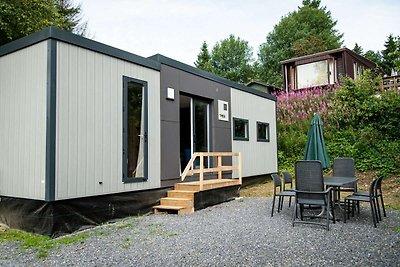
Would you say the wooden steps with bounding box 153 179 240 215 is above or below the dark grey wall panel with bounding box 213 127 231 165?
below

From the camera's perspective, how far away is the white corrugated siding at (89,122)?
479 cm

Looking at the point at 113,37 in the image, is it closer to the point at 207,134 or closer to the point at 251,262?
the point at 207,134

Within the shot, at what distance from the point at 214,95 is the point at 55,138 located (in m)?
4.44

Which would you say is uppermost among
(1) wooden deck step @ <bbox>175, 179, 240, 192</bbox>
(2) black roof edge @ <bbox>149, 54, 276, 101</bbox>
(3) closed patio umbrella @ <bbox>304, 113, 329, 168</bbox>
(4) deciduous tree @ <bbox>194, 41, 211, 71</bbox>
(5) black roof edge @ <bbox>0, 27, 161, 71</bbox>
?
(4) deciduous tree @ <bbox>194, 41, 211, 71</bbox>

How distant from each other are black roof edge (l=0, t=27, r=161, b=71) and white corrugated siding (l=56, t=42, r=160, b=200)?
0.27ft

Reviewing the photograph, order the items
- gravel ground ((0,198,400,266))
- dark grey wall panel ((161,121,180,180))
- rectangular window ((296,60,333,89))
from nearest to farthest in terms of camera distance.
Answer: gravel ground ((0,198,400,266)) → dark grey wall panel ((161,121,180,180)) → rectangular window ((296,60,333,89))

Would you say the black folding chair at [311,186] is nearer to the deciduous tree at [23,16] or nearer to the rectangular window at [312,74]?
the deciduous tree at [23,16]

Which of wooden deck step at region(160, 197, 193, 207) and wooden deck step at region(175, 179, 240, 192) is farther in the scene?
wooden deck step at region(175, 179, 240, 192)

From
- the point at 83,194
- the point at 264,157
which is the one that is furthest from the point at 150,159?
the point at 264,157

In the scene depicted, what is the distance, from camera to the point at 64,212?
4.73 meters

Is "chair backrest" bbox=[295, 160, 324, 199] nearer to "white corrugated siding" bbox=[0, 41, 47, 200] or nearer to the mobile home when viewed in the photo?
the mobile home

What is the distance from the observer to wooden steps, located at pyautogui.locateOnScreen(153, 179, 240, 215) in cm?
617

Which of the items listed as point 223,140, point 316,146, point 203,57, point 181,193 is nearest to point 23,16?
point 223,140

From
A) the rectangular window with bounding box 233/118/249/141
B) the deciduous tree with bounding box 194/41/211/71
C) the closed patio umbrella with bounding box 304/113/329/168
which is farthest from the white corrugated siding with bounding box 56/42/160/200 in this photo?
the deciduous tree with bounding box 194/41/211/71
